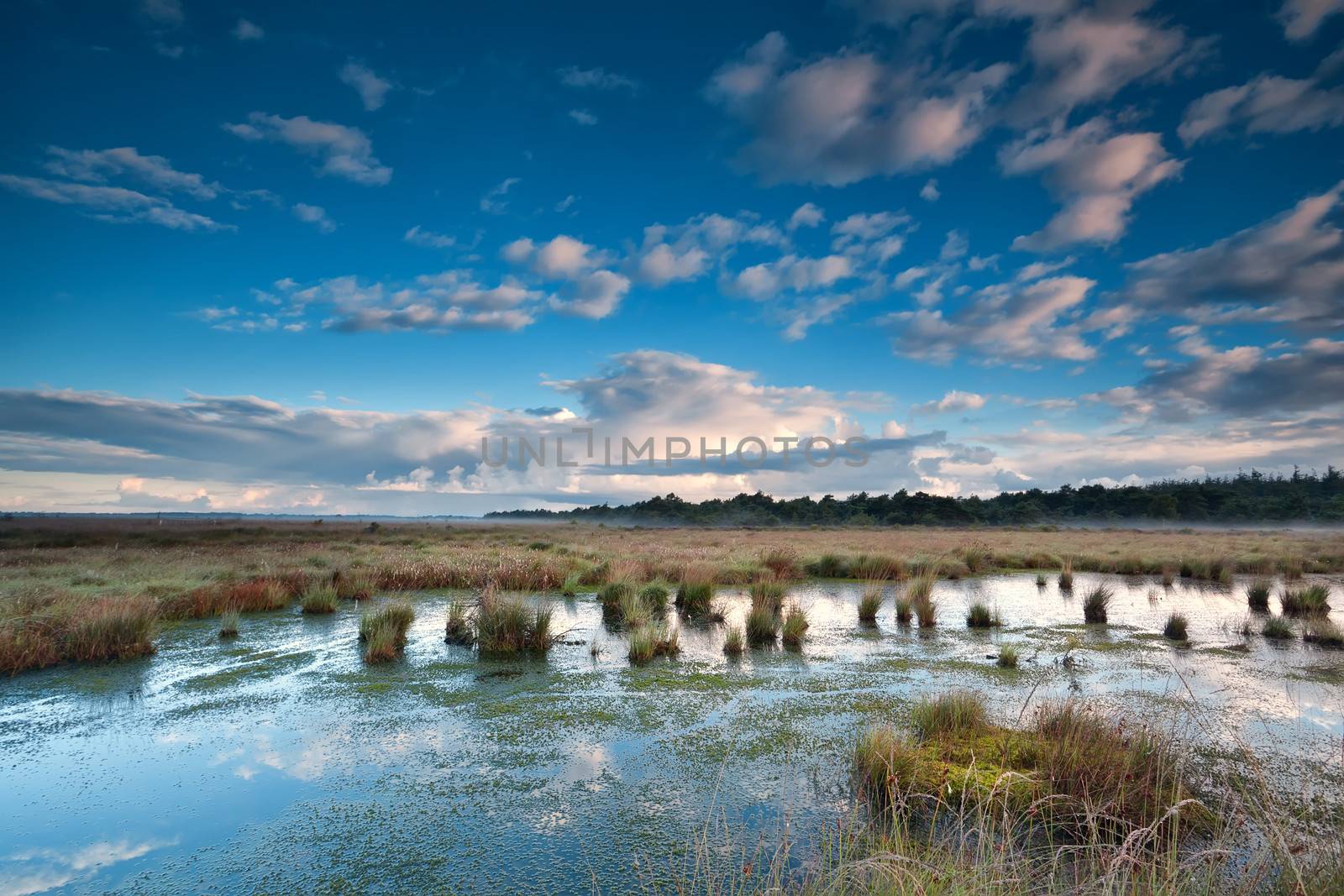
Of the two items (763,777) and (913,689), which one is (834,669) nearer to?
(913,689)

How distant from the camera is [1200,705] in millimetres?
6328

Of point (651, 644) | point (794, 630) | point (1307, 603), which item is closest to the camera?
point (651, 644)

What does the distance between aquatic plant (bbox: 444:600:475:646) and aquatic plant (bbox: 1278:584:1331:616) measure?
49.0ft

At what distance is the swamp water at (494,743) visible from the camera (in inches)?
151

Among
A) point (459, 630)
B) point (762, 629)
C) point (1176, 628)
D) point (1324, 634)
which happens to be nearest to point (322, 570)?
point (459, 630)

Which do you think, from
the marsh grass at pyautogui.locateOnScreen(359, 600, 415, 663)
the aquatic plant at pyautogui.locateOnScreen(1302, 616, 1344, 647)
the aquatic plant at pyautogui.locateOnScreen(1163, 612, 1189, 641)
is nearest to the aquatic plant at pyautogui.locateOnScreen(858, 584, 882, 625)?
the aquatic plant at pyautogui.locateOnScreen(1163, 612, 1189, 641)

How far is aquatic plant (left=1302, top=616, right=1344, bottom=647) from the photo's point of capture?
948 cm

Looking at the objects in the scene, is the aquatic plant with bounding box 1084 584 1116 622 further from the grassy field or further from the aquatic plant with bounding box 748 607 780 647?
the aquatic plant with bounding box 748 607 780 647

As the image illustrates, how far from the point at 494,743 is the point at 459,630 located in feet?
14.2

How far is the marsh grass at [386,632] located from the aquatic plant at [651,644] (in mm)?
3130

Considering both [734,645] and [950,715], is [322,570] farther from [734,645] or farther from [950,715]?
[950,715]

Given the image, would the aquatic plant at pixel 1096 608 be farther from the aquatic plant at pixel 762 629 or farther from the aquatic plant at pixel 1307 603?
the aquatic plant at pixel 762 629

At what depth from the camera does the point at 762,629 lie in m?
9.98

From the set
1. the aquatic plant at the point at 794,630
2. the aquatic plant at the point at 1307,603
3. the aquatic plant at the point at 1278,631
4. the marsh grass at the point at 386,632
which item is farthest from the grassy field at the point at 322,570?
the aquatic plant at the point at 1278,631
